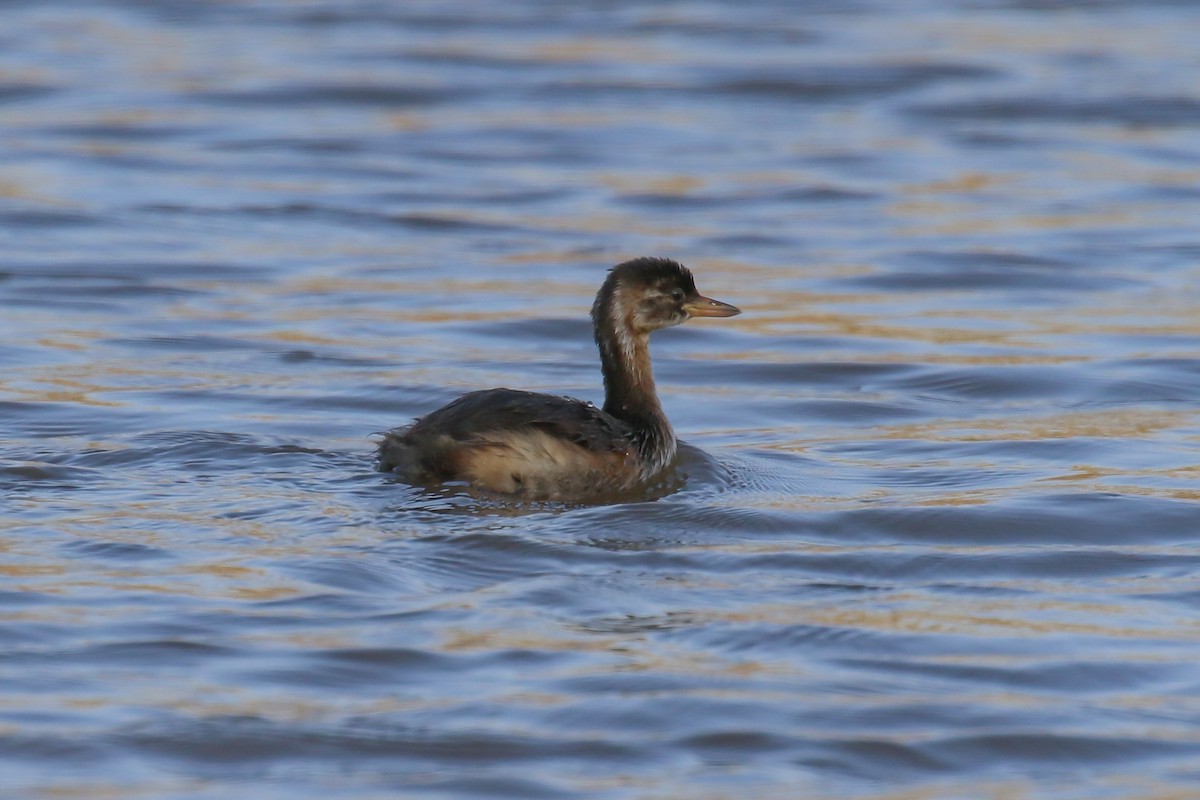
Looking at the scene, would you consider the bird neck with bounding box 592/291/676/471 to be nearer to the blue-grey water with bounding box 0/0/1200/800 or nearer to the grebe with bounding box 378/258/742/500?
the grebe with bounding box 378/258/742/500

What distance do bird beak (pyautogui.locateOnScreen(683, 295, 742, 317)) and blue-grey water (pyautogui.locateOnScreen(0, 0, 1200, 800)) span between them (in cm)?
57

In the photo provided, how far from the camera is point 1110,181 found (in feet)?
52.7

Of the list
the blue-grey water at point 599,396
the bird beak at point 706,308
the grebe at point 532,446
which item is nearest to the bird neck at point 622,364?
the grebe at point 532,446

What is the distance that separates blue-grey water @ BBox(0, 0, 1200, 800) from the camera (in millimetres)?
5730

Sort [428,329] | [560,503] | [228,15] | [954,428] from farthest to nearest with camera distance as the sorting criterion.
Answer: [228,15], [428,329], [954,428], [560,503]

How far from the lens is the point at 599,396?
1056cm

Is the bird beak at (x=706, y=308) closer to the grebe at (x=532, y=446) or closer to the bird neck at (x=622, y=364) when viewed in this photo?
the bird neck at (x=622, y=364)

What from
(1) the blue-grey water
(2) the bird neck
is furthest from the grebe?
(1) the blue-grey water

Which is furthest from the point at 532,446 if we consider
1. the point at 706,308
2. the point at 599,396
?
the point at 599,396

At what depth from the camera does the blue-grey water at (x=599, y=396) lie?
573 cm

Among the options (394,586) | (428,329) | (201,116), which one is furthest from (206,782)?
(201,116)

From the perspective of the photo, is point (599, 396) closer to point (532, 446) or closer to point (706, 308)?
point (706, 308)

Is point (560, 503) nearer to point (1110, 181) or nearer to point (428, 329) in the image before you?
point (428, 329)

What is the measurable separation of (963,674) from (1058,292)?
713cm
